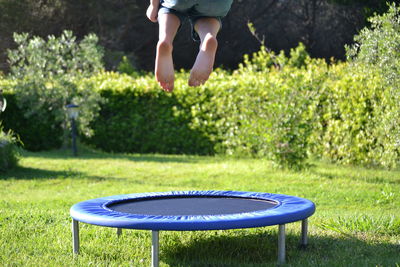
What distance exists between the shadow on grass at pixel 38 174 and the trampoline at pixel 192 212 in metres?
3.64

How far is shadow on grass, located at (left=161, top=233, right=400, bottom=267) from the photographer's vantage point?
137 inches

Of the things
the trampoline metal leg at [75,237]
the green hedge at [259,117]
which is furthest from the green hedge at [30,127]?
the trampoline metal leg at [75,237]

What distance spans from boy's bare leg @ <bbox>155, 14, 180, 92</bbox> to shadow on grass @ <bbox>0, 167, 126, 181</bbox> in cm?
440

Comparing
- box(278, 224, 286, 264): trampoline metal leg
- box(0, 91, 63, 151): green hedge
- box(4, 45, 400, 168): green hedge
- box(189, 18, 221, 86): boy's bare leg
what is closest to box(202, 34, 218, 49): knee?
box(189, 18, 221, 86): boy's bare leg

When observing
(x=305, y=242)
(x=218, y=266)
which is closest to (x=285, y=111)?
(x=305, y=242)

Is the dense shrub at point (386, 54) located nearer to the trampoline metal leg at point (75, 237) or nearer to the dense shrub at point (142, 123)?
the trampoline metal leg at point (75, 237)

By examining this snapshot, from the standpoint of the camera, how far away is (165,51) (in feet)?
11.6

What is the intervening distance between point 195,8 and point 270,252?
161 cm

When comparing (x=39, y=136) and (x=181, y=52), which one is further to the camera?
(x=181, y=52)

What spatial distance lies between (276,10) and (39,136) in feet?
42.2

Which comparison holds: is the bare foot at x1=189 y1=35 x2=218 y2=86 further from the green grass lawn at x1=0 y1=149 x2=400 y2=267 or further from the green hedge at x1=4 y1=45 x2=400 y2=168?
the green hedge at x1=4 y1=45 x2=400 y2=168

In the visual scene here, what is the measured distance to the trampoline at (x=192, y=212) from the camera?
10.4 feet

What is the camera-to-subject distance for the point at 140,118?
10867 millimetres

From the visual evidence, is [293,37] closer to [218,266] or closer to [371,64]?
[371,64]
